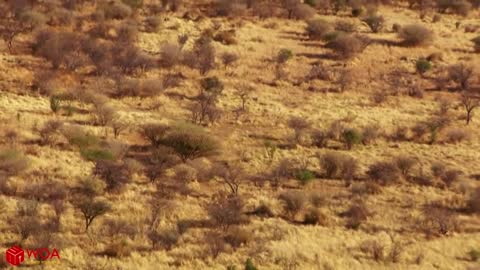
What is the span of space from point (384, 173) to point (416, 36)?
67.9ft

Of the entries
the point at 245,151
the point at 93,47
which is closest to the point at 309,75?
the point at 245,151

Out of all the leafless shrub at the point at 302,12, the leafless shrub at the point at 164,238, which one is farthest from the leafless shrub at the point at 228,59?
the leafless shrub at the point at 164,238

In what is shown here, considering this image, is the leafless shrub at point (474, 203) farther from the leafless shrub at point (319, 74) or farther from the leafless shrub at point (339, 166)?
the leafless shrub at point (319, 74)

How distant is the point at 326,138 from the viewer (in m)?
30.5

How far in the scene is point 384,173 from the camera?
26391mm

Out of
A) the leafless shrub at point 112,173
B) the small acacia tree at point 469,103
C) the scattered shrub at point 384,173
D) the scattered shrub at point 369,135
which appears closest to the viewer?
the leafless shrub at point 112,173

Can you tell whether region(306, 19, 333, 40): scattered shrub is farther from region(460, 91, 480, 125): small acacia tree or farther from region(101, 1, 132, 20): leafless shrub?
region(101, 1, 132, 20): leafless shrub

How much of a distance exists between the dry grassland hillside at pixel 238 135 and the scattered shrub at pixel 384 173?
0.25 feet

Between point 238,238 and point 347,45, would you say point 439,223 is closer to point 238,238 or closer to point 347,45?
point 238,238

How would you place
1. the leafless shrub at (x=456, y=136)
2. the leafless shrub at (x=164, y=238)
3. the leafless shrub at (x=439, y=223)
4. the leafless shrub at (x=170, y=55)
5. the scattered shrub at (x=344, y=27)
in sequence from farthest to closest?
1. the scattered shrub at (x=344, y=27)
2. the leafless shrub at (x=170, y=55)
3. the leafless shrub at (x=456, y=136)
4. the leafless shrub at (x=439, y=223)
5. the leafless shrub at (x=164, y=238)

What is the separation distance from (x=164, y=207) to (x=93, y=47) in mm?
19230

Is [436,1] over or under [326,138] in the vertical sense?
over

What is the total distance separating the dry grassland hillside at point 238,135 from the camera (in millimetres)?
20516

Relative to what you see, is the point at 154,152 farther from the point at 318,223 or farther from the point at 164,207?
the point at 318,223
